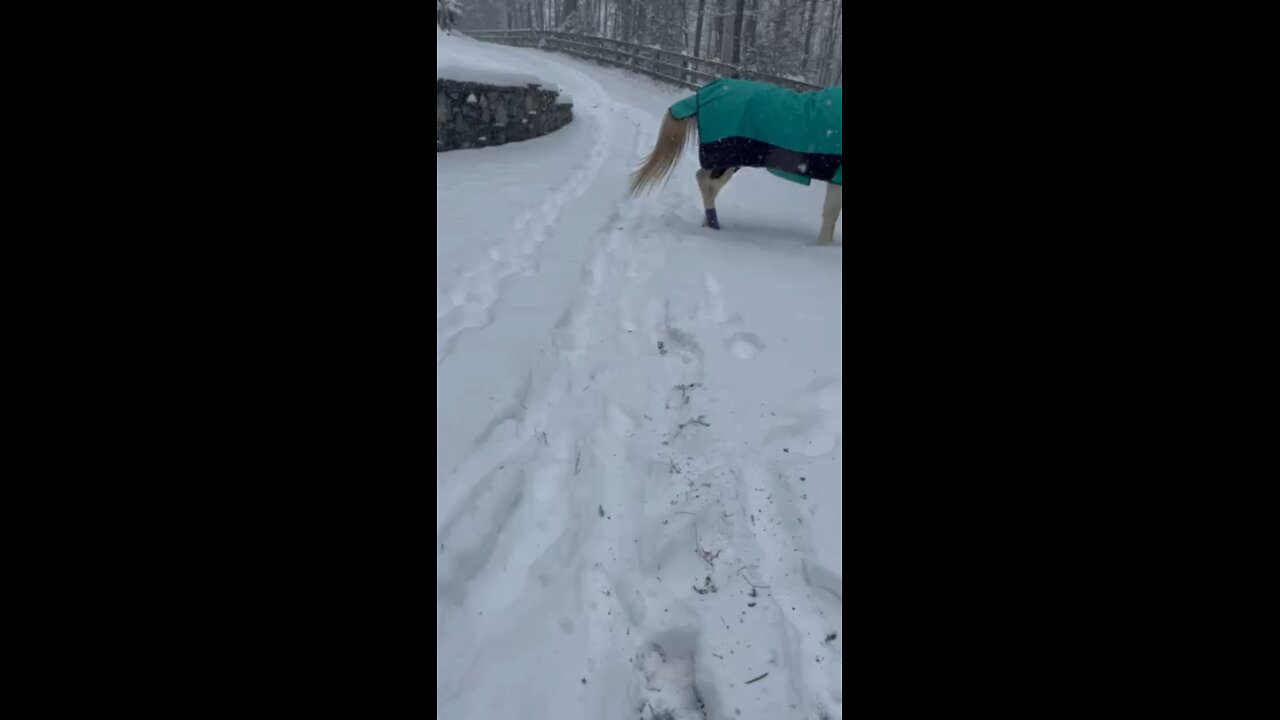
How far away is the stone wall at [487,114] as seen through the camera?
632 centimetres

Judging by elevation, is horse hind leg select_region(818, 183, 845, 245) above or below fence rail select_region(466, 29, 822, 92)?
below

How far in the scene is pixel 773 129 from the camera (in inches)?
161

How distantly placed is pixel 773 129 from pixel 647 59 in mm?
13595

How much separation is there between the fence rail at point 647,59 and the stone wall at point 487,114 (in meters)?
6.39

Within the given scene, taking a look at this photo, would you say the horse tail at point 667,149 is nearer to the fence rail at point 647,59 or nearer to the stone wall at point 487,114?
the stone wall at point 487,114

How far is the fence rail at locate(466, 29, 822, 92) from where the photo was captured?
1359 cm

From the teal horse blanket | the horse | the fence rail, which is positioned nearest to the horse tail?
the horse

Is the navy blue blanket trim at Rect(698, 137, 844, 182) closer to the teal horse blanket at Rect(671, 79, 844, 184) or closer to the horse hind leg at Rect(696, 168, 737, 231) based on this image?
the teal horse blanket at Rect(671, 79, 844, 184)

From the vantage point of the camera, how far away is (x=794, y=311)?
3.10 metres

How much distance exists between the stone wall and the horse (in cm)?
300

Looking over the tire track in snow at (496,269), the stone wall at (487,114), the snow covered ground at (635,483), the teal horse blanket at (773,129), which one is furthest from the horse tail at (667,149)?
the stone wall at (487,114)
